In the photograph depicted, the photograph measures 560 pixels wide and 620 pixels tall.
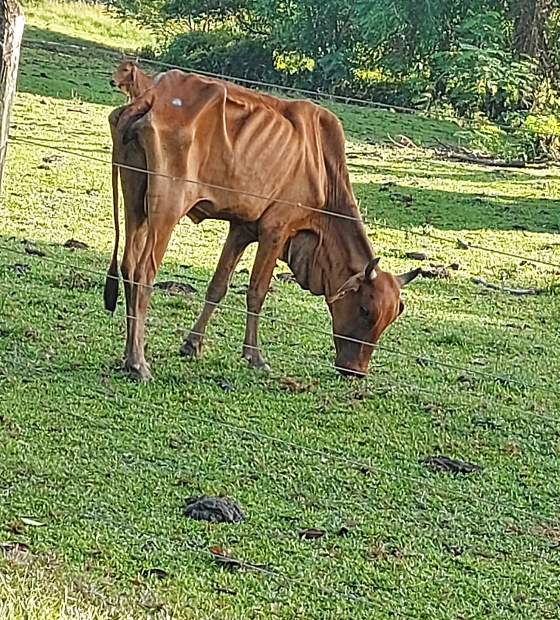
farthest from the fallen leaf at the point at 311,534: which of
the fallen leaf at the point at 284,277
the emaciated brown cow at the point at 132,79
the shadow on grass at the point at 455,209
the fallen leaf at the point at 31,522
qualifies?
the shadow on grass at the point at 455,209

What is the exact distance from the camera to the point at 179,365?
656 cm

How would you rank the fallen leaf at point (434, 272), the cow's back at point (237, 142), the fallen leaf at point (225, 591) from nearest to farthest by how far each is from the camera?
the fallen leaf at point (225, 591), the cow's back at point (237, 142), the fallen leaf at point (434, 272)

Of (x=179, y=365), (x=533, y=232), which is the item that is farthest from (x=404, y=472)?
(x=533, y=232)

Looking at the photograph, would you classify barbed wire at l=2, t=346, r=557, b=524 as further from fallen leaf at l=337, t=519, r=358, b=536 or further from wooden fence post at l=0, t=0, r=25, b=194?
wooden fence post at l=0, t=0, r=25, b=194

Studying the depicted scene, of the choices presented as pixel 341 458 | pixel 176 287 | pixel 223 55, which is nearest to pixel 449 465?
pixel 341 458

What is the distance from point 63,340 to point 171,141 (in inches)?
52.3

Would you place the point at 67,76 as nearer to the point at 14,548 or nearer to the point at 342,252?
the point at 342,252

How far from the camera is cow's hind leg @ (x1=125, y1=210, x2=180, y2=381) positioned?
612 cm

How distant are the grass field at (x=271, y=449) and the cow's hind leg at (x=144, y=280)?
12 centimetres

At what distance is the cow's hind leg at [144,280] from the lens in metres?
6.12

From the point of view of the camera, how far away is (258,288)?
6863 mm

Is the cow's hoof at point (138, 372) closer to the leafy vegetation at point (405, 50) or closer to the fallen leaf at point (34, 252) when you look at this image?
the fallen leaf at point (34, 252)

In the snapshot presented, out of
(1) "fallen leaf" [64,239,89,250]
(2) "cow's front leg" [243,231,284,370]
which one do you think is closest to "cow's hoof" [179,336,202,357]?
(2) "cow's front leg" [243,231,284,370]

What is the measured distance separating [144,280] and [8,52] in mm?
2436
